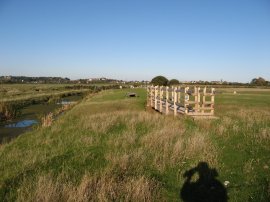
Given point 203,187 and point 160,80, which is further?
point 160,80

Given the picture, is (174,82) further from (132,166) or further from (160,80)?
(132,166)

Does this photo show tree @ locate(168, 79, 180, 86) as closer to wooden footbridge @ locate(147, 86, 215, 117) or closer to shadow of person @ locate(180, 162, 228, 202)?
wooden footbridge @ locate(147, 86, 215, 117)

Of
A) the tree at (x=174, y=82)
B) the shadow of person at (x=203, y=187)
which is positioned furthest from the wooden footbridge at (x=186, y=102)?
the tree at (x=174, y=82)

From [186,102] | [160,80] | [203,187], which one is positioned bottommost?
[203,187]

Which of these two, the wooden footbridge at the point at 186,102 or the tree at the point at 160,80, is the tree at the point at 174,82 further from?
the wooden footbridge at the point at 186,102

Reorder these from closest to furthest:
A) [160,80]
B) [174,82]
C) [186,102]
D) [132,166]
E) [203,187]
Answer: [203,187]
[132,166]
[186,102]
[160,80]
[174,82]

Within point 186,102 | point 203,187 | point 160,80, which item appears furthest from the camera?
point 160,80

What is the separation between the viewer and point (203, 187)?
727cm

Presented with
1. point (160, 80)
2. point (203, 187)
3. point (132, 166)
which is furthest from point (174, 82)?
point (203, 187)

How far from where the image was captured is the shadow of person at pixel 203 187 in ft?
21.9

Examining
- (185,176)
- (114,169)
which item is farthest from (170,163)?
(114,169)

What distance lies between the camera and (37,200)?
251 inches

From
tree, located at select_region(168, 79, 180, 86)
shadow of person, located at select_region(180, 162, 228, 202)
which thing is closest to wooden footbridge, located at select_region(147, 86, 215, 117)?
shadow of person, located at select_region(180, 162, 228, 202)

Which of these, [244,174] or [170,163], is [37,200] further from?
[244,174]
